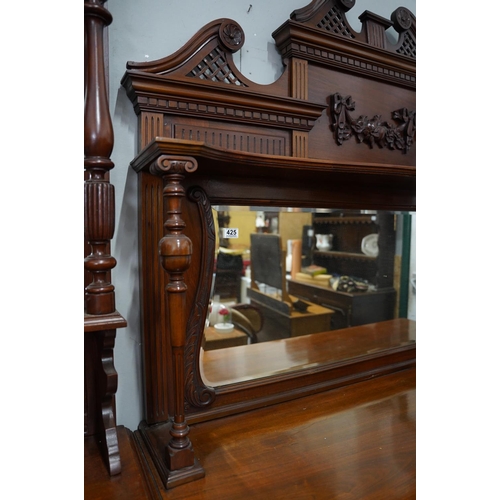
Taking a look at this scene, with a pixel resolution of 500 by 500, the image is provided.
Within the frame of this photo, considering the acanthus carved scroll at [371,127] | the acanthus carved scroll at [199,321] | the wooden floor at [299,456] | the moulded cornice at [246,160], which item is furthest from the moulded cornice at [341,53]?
the wooden floor at [299,456]

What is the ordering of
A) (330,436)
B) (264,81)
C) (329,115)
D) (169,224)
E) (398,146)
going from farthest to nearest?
1. (398,146)
2. (329,115)
3. (264,81)
4. (330,436)
5. (169,224)

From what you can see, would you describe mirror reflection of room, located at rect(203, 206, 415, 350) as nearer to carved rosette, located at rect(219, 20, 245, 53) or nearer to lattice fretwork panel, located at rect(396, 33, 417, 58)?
carved rosette, located at rect(219, 20, 245, 53)

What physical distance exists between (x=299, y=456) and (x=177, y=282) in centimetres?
46

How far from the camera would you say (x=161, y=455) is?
2.59ft

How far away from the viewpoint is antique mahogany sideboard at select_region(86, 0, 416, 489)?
0.73 m

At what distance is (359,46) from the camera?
47.2 inches

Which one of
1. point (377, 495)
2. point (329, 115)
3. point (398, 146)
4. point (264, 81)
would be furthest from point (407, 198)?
point (377, 495)

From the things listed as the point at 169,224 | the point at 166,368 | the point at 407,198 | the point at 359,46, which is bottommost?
the point at 166,368

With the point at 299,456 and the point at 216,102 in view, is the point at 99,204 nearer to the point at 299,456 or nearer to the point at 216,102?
the point at 216,102

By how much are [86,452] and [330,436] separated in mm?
537

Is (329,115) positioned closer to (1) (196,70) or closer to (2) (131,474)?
(1) (196,70)

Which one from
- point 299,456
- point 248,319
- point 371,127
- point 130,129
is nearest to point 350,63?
point 371,127

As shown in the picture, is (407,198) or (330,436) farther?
(407,198)

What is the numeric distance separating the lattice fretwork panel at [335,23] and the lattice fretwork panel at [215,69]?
0.35 metres
